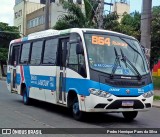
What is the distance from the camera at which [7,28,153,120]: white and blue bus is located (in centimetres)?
1109

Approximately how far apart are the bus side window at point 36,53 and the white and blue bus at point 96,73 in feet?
3.10

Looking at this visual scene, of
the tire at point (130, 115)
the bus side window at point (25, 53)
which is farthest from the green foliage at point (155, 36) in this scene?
the tire at point (130, 115)

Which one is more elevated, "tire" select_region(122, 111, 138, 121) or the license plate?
the license plate

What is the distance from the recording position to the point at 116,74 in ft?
37.3

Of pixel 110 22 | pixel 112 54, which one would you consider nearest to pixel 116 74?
pixel 112 54

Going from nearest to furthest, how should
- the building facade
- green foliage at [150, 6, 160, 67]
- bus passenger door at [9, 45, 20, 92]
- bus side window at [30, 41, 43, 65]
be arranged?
bus side window at [30, 41, 43, 65] < bus passenger door at [9, 45, 20, 92] < green foliage at [150, 6, 160, 67] < the building facade

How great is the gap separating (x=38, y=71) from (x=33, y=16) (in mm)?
51442

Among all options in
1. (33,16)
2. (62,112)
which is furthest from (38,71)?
(33,16)

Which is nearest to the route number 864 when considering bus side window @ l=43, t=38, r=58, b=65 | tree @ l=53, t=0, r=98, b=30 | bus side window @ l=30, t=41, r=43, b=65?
bus side window @ l=43, t=38, r=58, b=65

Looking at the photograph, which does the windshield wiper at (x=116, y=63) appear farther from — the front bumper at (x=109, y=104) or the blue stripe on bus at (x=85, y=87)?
the front bumper at (x=109, y=104)

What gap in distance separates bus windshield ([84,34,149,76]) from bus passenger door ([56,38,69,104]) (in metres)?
1.46

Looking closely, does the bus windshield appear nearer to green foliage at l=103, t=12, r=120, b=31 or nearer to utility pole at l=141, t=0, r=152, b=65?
utility pole at l=141, t=0, r=152, b=65

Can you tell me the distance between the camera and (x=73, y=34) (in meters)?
12.4

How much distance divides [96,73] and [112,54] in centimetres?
99
